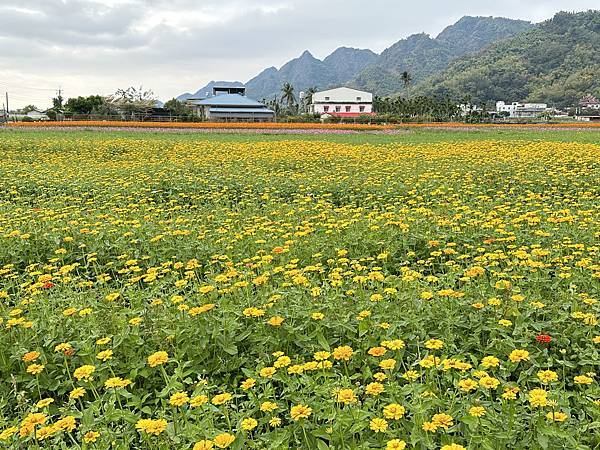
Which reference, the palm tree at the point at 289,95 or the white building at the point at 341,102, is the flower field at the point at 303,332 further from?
the white building at the point at 341,102

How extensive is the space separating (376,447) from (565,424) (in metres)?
0.76

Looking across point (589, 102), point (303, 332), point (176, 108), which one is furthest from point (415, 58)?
point (303, 332)

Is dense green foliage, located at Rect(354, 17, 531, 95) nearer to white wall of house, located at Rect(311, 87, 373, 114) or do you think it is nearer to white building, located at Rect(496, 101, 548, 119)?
white building, located at Rect(496, 101, 548, 119)

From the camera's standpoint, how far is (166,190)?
8.90 m

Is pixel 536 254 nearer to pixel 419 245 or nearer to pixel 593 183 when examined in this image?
pixel 419 245

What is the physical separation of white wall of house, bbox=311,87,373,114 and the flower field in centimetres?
7256

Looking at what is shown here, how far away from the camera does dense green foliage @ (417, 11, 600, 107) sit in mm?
85375

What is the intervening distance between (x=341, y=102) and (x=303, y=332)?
78.0 m

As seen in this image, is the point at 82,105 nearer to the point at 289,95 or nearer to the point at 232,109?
the point at 232,109

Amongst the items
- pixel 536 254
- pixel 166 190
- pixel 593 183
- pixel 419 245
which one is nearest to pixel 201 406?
pixel 536 254

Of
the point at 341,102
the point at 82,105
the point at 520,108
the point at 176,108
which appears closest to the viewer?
the point at 82,105

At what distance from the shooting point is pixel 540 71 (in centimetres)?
9538

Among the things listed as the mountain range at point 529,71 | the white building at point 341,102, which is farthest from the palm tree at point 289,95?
the mountain range at point 529,71

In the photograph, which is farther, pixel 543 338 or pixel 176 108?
pixel 176 108
